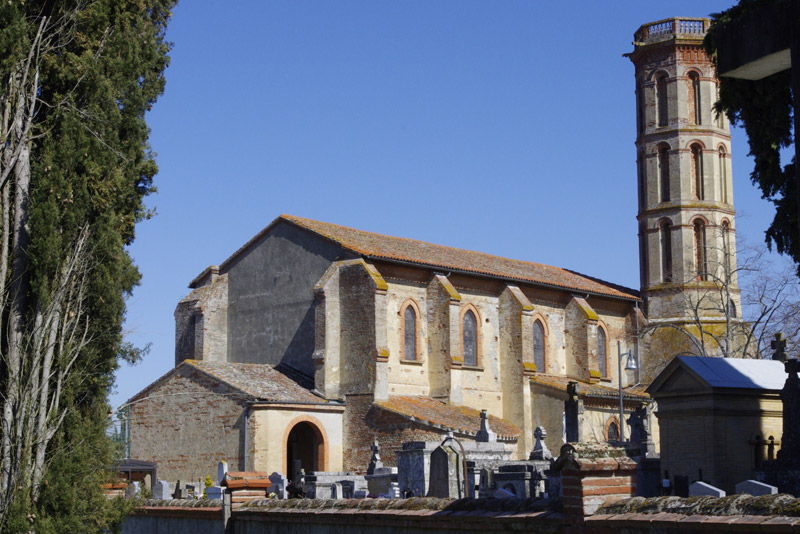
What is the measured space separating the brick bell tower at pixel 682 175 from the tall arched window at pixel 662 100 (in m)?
0.04

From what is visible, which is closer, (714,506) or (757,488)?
(714,506)

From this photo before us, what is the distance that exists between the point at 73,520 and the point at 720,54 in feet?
37.2

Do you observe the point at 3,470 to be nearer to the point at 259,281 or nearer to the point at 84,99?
the point at 84,99

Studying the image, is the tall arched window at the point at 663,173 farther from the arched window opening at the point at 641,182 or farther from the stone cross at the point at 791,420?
the stone cross at the point at 791,420

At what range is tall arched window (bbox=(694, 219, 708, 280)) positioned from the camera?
46.3 metres

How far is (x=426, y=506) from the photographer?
11.8 meters

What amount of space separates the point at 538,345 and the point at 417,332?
6618 millimetres

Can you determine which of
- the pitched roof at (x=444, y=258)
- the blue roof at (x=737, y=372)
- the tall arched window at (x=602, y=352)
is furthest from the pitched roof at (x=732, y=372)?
the tall arched window at (x=602, y=352)

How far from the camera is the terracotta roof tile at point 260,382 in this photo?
115ft

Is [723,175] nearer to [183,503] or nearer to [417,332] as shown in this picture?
[417,332]

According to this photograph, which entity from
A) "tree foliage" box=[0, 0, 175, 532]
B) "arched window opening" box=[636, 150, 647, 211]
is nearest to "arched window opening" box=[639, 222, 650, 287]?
"arched window opening" box=[636, 150, 647, 211]

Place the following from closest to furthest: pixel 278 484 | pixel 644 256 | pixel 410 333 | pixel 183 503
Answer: pixel 183 503
pixel 278 484
pixel 410 333
pixel 644 256

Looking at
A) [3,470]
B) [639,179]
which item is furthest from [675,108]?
[3,470]

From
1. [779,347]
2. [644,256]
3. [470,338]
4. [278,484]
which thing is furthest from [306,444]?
[779,347]
